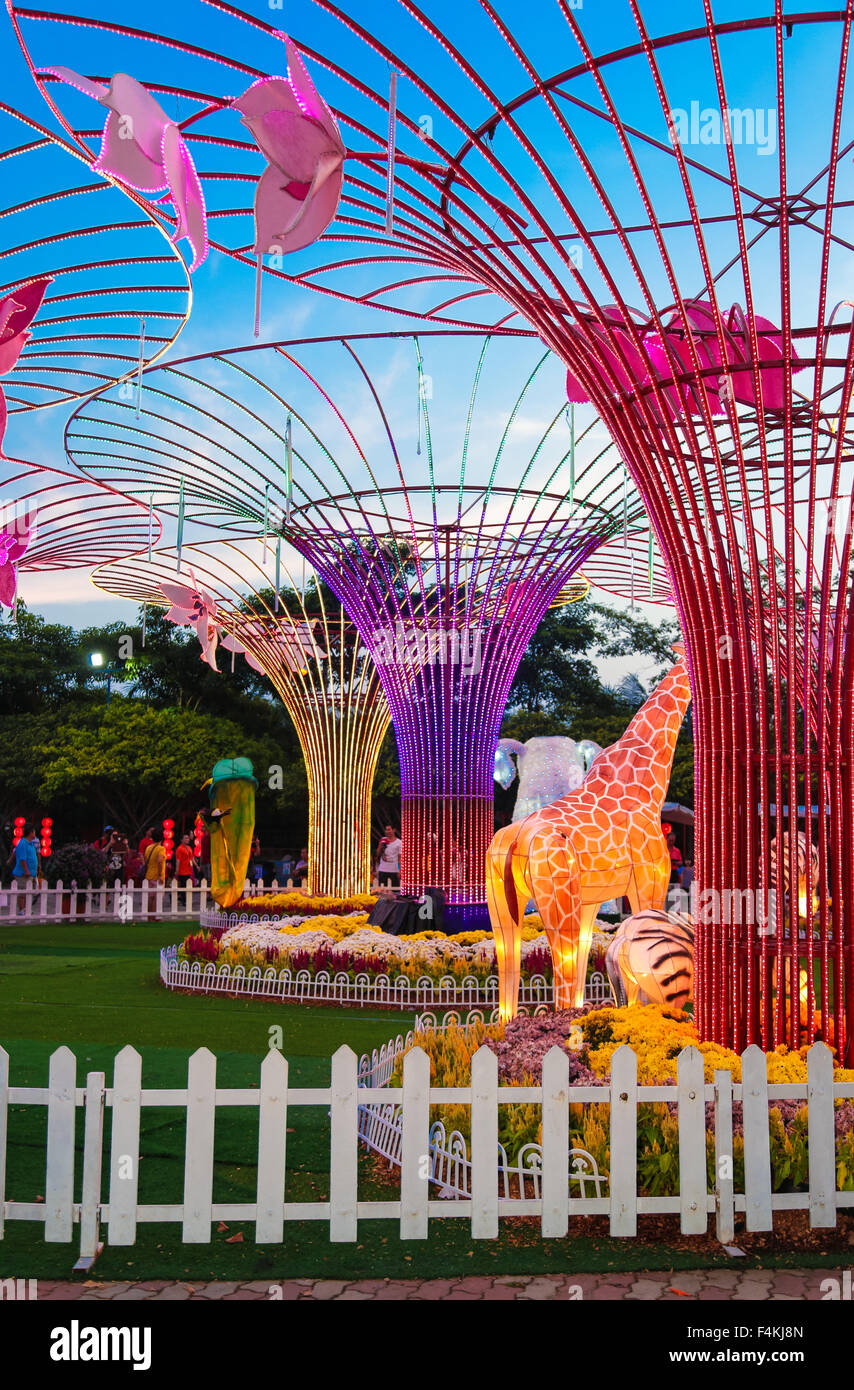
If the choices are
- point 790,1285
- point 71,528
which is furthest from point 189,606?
point 790,1285

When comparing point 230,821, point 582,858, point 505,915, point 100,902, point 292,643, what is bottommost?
point 100,902

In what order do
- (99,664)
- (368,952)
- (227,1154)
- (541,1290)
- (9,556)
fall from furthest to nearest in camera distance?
(99,664) → (368,952) → (9,556) → (227,1154) → (541,1290)

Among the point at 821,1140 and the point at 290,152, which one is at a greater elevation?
the point at 290,152

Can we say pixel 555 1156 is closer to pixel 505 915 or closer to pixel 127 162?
pixel 505 915

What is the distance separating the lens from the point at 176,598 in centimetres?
1441

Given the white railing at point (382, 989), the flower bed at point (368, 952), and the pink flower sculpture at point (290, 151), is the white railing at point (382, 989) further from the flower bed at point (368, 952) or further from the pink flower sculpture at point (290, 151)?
the pink flower sculpture at point (290, 151)

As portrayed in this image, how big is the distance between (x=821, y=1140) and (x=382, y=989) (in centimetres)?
674

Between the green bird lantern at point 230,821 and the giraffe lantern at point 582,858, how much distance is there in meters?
8.52

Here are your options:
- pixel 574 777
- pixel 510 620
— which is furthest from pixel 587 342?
pixel 574 777

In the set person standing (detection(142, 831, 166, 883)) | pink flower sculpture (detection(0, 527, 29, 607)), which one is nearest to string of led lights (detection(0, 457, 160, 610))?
pink flower sculpture (detection(0, 527, 29, 607))

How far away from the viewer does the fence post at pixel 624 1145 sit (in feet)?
14.4

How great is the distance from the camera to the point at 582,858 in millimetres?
7977
